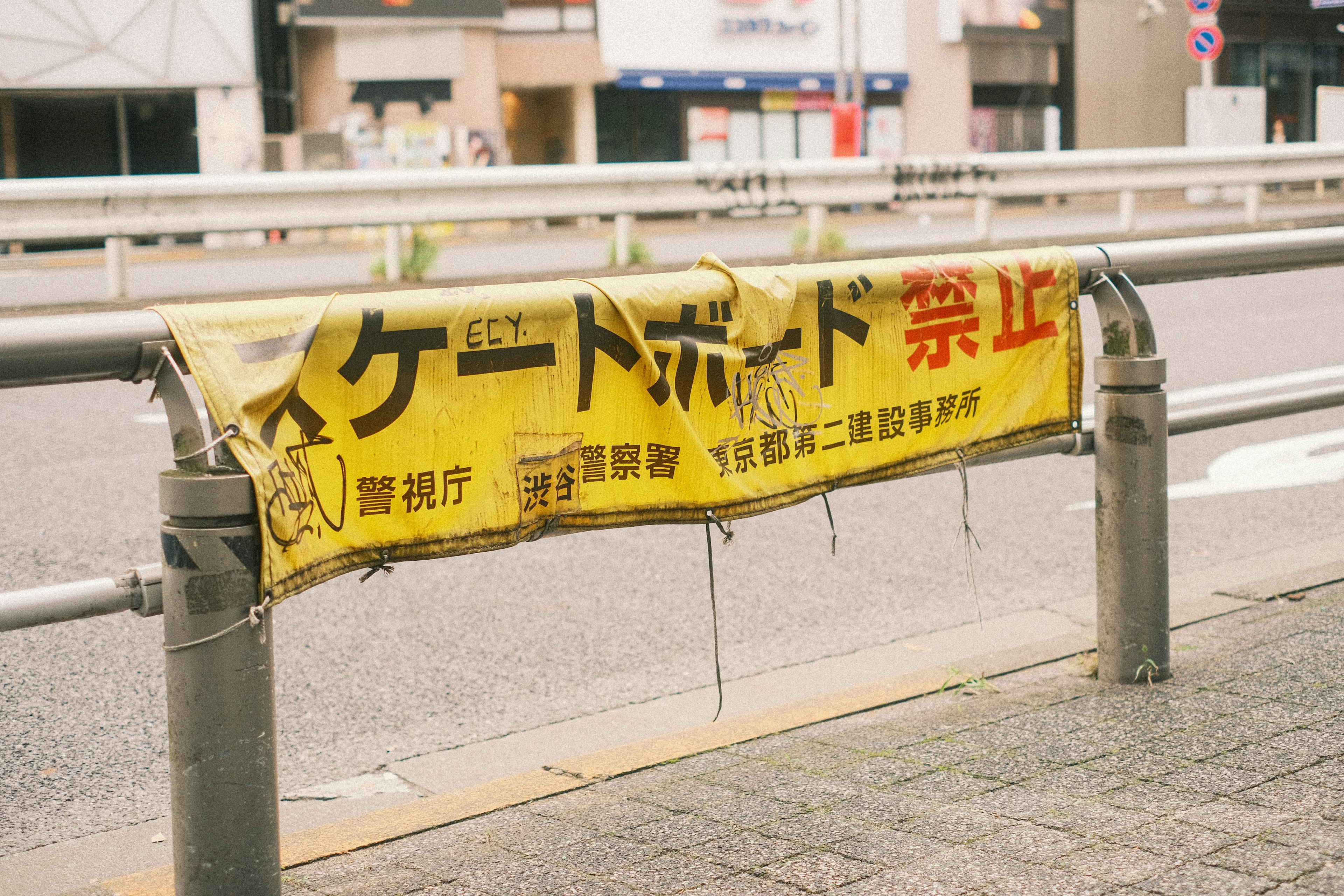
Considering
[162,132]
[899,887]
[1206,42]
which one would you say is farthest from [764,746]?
[162,132]

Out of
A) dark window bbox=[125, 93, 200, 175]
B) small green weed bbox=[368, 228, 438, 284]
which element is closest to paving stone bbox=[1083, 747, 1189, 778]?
small green weed bbox=[368, 228, 438, 284]

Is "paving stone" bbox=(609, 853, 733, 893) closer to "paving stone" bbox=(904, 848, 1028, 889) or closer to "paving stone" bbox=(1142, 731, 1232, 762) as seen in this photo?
"paving stone" bbox=(904, 848, 1028, 889)

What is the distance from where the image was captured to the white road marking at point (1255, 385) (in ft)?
29.0

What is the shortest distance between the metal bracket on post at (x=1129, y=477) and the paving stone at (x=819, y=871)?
3.93 ft

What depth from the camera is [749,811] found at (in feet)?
9.97

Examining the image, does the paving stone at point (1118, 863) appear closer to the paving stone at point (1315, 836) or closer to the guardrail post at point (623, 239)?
the paving stone at point (1315, 836)

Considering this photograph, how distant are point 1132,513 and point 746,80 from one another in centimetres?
2844

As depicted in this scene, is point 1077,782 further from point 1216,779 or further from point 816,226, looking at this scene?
point 816,226

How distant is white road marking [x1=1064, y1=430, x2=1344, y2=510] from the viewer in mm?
6852

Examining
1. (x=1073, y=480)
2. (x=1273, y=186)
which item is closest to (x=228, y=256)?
(x=1073, y=480)

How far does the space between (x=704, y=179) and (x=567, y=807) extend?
1066cm

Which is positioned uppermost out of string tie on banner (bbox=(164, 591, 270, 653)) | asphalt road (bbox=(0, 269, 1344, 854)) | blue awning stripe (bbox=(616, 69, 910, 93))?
blue awning stripe (bbox=(616, 69, 910, 93))

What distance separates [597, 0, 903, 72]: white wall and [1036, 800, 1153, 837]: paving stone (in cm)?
2795

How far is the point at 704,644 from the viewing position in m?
4.89
